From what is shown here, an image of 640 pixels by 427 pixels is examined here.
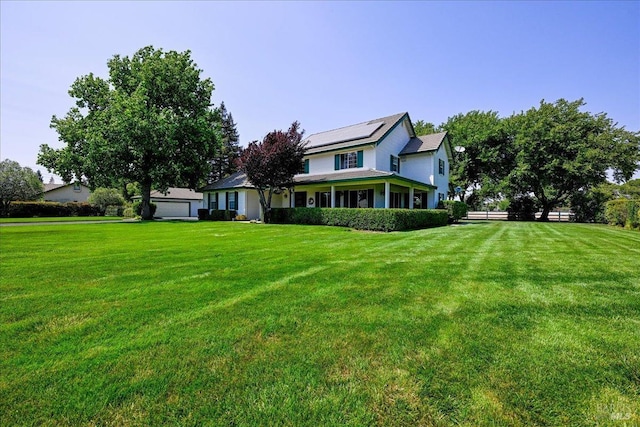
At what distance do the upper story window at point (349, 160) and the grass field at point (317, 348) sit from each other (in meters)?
15.5

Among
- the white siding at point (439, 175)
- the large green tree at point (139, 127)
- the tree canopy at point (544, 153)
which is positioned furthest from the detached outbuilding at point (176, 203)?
the tree canopy at point (544, 153)

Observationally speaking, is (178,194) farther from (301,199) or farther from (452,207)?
(452,207)

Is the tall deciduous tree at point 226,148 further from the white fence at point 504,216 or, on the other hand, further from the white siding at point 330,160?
the white fence at point 504,216

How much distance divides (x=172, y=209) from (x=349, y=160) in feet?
89.8

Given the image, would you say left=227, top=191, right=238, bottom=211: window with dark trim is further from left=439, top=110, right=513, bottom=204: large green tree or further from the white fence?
the white fence

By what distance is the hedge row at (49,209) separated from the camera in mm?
30636

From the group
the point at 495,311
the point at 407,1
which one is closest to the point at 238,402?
the point at 495,311

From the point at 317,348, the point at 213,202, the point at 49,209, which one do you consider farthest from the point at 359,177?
the point at 49,209

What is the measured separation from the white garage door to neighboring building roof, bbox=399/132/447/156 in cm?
2951

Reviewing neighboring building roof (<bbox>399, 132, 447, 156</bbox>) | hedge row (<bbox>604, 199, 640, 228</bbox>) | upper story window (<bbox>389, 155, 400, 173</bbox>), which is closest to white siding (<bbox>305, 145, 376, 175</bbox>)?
upper story window (<bbox>389, 155, 400, 173</bbox>)

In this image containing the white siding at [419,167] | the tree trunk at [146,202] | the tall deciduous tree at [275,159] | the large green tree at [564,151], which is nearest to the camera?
the tall deciduous tree at [275,159]

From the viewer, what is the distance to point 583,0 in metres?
10.7

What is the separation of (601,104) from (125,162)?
4357 cm

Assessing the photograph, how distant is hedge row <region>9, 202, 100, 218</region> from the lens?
30.6m
